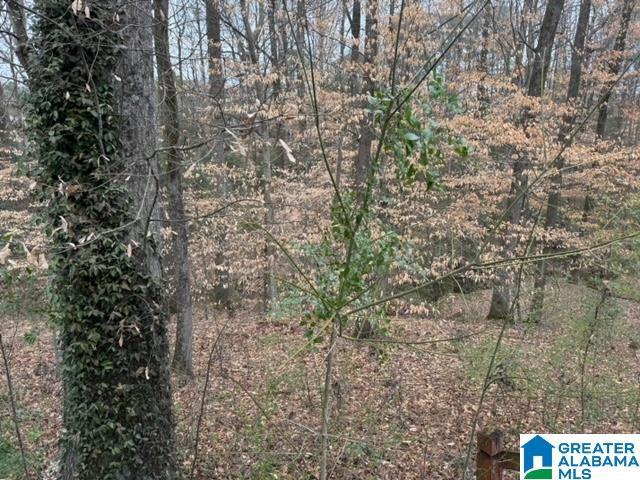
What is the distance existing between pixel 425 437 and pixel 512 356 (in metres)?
1.20

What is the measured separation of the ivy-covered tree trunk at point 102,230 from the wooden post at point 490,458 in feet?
6.47

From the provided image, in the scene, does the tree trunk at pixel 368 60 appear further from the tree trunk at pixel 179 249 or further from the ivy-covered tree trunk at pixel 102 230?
the ivy-covered tree trunk at pixel 102 230

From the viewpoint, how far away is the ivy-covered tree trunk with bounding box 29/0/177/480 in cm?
246

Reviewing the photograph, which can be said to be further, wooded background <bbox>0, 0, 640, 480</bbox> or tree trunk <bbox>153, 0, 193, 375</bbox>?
tree trunk <bbox>153, 0, 193, 375</bbox>

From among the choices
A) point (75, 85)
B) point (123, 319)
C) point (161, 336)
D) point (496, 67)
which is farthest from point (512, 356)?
point (496, 67)

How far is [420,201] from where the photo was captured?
320 inches

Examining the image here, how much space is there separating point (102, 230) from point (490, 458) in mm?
2494

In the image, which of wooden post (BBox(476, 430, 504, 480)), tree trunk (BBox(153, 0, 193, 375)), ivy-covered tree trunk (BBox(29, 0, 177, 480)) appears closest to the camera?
wooden post (BBox(476, 430, 504, 480))

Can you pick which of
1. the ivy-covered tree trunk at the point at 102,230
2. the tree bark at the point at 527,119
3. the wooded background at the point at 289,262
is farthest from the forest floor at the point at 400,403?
the tree bark at the point at 527,119

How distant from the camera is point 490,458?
7.23 ft

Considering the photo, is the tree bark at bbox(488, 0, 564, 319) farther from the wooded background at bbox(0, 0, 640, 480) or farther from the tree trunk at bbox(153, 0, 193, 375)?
the tree trunk at bbox(153, 0, 193, 375)

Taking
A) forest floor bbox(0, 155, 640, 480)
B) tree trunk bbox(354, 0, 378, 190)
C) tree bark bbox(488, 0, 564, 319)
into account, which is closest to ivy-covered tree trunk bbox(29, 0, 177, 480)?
forest floor bbox(0, 155, 640, 480)

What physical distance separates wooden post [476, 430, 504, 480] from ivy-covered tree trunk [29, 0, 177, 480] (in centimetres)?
197

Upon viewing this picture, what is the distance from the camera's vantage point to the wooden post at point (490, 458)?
2201 millimetres
